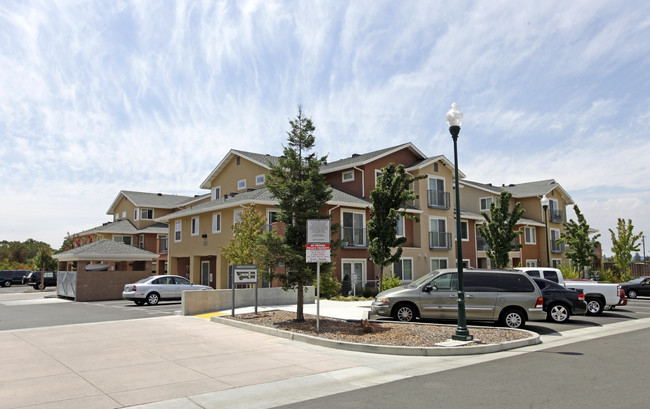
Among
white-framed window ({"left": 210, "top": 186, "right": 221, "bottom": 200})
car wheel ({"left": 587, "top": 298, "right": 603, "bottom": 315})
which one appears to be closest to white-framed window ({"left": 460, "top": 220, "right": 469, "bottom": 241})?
car wheel ({"left": 587, "top": 298, "right": 603, "bottom": 315})

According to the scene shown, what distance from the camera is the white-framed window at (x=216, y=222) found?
28.5m

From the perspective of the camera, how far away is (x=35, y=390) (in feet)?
23.4

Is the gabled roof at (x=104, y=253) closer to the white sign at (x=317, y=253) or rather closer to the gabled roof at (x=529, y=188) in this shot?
the white sign at (x=317, y=253)

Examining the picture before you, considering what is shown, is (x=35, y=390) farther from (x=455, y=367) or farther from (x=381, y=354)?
(x=455, y=367)

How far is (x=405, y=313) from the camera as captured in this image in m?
14.5

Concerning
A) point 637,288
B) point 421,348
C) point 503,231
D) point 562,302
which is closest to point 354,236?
point 503,231

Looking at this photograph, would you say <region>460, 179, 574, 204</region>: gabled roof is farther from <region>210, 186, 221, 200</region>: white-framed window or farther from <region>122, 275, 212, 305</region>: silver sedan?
<region>122, 275, 212, 305</region>: silver sedan

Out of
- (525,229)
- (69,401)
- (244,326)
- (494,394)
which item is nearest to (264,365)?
(69,401)

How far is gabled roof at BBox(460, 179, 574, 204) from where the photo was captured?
1672 inches

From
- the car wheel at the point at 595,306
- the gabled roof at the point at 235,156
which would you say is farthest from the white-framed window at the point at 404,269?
the car wheel at the point at 595,306

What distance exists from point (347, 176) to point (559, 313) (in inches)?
704

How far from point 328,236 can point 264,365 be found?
4.39 m

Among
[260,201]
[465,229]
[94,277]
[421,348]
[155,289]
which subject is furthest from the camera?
[465,229]

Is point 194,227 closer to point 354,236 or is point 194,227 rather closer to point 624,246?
point 354,236
